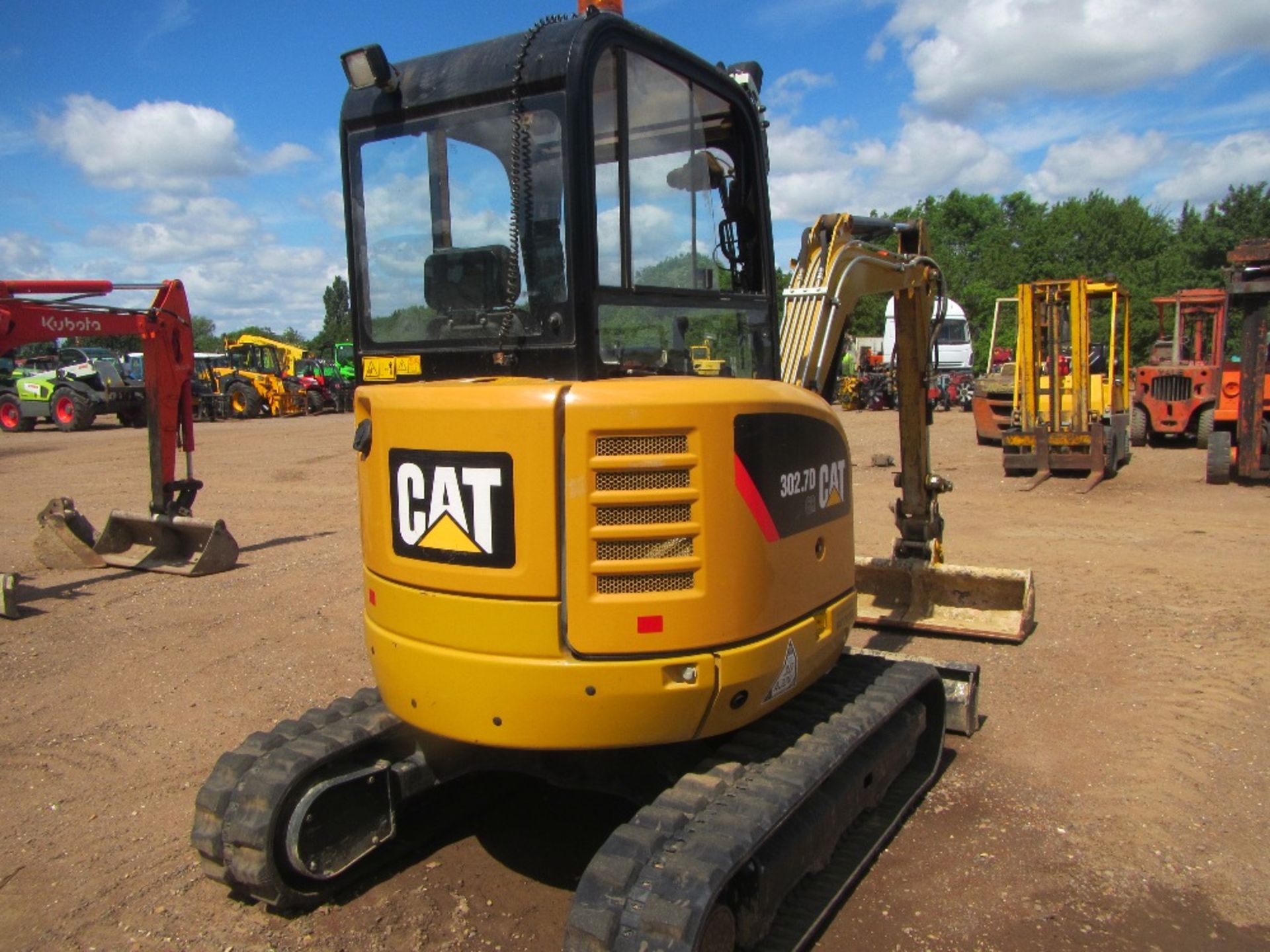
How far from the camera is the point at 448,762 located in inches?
151

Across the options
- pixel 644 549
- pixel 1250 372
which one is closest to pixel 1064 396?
→ pixel 1250 372

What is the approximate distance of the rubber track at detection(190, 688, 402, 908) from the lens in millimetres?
3291

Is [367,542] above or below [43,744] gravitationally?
above

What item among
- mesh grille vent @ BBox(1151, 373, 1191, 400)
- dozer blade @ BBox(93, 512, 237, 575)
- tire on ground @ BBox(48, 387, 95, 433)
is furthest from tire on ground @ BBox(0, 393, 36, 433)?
mesh grille vent @ BBox(1151, 373, 1191, 400)

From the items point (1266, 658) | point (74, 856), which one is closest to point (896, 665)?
point (1266, 658)

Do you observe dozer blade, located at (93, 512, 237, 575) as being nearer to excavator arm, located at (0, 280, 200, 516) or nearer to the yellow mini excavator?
excavator arm, located at (0, 280, 200, 516)

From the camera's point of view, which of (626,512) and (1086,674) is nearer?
(626,512)

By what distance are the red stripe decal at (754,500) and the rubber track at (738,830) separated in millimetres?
745

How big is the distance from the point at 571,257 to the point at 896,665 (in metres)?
2.39

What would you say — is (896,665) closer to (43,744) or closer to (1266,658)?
(1266,658)

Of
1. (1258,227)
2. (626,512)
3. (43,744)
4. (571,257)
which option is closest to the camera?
(626,512)

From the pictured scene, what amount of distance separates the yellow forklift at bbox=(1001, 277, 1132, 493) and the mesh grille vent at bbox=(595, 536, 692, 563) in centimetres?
1071

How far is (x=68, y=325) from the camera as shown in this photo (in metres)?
8.90

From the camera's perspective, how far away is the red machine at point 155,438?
28.7ft
